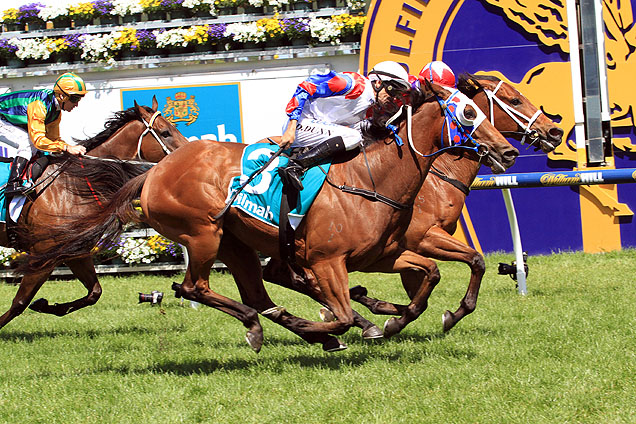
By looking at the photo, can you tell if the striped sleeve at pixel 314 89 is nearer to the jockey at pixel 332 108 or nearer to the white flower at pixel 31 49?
the jockey at pixel 332 108

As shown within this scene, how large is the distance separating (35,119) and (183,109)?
15.4 feet

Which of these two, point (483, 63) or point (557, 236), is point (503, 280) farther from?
point (483, 63)

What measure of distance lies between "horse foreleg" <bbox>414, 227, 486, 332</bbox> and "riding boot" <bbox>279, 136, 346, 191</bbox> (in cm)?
125

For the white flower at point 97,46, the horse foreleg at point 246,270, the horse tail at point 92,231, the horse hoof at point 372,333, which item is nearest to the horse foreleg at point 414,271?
the horse hoof at point 372,333

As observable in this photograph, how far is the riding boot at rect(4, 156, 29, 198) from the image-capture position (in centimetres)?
580

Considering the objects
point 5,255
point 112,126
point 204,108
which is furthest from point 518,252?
point 5,255

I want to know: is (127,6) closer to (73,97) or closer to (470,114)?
(73,97)

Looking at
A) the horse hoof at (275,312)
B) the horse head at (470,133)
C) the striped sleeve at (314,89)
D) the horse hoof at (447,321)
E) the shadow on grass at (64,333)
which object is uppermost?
the striped sleeve at (314,89)

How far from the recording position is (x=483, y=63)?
31.8ft

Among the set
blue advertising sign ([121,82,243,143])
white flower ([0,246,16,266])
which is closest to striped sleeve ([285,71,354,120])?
blue advertising sign ([121,82,243,143])

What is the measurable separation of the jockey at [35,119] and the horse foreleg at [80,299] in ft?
2.75

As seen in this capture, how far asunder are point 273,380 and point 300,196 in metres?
1.08

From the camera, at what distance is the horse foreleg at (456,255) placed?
5145mm

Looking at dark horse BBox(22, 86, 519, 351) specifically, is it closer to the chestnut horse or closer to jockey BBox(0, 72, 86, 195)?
the chestnut horse
